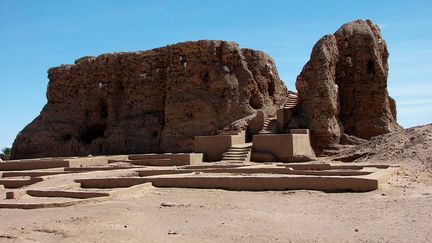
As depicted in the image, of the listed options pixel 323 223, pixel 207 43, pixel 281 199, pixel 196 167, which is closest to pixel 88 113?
pixel 207 43

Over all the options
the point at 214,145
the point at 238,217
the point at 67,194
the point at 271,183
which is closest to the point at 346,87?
the point at 214,145

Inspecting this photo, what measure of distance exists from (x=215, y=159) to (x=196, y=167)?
342 centimetres

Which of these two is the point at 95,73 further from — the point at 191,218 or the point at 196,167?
the point at 191,218

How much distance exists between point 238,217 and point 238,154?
9.55 metres

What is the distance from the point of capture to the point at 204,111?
23281mm

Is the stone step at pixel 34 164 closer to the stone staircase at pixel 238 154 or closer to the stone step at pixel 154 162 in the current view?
the stone step at pixel 154 162

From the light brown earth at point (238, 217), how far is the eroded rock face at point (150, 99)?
38.6 feet

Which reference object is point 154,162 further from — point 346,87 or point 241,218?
point 241,218

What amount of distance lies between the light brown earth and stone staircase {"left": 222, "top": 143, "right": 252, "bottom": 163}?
5.99 m

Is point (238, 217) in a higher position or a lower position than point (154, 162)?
lower

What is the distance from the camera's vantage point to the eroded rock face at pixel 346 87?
19469 millimetres

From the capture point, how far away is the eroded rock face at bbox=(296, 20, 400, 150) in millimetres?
19469

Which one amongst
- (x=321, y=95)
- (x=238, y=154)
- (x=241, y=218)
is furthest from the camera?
(x=321, y=95)

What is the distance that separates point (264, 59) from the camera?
79.3 feet
